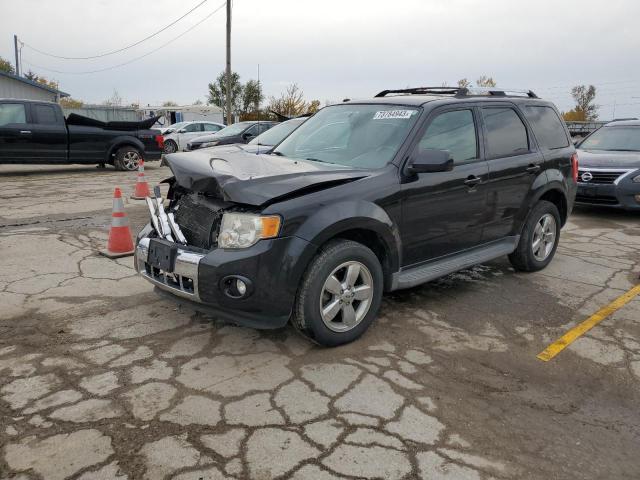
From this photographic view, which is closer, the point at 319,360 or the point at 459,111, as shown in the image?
the point at 319,360

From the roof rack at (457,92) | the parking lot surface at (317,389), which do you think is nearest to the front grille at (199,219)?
the parking lot surface at (317,389)

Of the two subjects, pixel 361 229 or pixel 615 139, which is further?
pixel 615 139

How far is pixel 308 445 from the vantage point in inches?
102

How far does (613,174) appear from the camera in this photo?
848cm

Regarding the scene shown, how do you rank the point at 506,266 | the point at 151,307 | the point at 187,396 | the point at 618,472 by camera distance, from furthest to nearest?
the point at 506,266 → the point at 151,307 → the point at 187,396 → the point at 618,472

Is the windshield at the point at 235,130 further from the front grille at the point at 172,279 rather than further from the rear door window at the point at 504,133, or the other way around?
the front grille at the point at 172,279

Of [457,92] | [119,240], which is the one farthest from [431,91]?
[119,240]

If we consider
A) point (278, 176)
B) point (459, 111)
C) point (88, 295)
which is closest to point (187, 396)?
point (278, 176)

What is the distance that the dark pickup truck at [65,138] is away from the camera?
12.3 meters

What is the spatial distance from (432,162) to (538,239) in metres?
2.28

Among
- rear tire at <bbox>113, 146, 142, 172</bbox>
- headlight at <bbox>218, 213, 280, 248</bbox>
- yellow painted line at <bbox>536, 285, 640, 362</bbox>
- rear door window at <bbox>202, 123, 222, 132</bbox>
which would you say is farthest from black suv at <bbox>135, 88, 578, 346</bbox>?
rear door window at <bbox>202, 123, 222, 132</bbox>

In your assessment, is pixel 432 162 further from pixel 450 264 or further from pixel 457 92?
pixel 457 92

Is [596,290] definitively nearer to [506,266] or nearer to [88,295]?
[506,266]

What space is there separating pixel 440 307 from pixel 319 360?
1.45m
